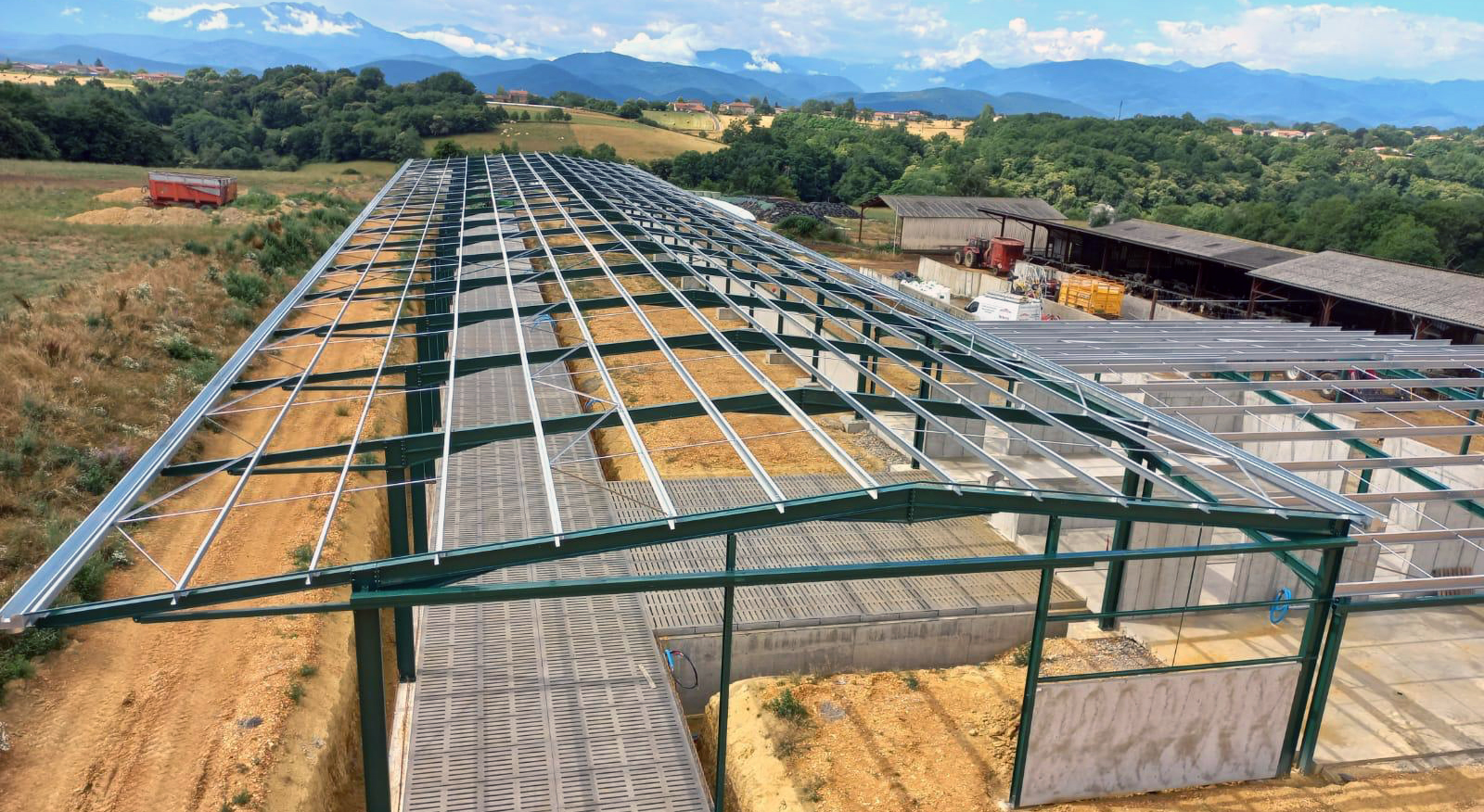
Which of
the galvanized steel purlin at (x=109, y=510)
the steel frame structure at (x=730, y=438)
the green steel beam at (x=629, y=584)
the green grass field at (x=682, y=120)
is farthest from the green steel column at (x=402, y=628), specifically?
the green grass field at (x=682, y=120)

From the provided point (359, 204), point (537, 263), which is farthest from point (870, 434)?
point (359, 204)

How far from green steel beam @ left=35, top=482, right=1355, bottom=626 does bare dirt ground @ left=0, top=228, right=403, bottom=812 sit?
292cm

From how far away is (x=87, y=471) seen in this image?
15.5 meters

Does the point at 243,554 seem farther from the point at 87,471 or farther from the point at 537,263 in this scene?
the point at 537,263

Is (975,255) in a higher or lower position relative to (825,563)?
higher

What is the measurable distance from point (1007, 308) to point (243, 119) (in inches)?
3580

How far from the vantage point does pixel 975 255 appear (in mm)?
50375

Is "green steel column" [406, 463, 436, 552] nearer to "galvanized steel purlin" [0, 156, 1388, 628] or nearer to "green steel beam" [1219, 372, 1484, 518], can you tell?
"galvanized steel purlin" [0, 156, 1388, 628]

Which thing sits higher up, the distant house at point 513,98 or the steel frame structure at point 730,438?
the distant house at point 513,98

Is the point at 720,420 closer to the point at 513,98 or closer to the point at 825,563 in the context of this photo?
the point at 825,563

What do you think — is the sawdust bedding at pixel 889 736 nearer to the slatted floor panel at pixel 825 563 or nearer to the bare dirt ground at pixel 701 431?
the slatted floor panel at pixel 825 563

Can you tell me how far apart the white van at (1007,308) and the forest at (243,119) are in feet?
202

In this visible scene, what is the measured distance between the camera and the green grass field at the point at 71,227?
29.7 m

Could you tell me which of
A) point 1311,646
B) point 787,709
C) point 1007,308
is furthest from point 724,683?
point 1007,308
